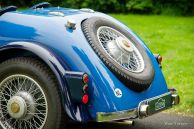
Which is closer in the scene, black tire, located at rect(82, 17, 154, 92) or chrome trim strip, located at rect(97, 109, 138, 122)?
chrome trim strip, located at rect(97, 109, 138, 122)

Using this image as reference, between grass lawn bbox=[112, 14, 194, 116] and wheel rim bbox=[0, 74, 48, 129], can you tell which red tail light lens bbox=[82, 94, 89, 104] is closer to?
wheel rim bbox=[0, 74, 48, 129]

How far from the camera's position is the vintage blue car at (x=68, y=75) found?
477 centimetres

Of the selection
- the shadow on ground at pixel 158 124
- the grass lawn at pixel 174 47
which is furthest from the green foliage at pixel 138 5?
the shadow on ground at pixel 158 124

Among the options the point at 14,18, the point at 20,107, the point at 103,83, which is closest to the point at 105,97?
the point at 103,83

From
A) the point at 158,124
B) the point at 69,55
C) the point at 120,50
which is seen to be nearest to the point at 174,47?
the point at 158,124

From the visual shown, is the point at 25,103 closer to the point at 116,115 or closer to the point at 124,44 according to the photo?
the point at 116,115

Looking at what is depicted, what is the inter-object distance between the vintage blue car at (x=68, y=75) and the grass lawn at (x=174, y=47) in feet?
5.01

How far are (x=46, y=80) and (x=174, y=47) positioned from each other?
618cm

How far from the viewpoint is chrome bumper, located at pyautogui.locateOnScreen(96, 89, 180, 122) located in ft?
15.6

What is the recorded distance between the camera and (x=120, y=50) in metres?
5.23

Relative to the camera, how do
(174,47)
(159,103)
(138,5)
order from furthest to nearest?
1. (138,5)
2. (174,47)
3. (159,103)

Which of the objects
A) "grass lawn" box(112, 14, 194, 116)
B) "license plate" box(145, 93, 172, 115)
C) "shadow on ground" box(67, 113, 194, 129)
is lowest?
"grass lawn" box(112, 14, 194, 116)

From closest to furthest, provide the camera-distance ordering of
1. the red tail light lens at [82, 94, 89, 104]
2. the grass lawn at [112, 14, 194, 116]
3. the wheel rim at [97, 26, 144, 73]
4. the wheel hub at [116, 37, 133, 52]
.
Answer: the red tail light lens at [82, 94, 89, 104], the wheel rim at [97, 26, 144, 73], the wheel hub at [116, 37, 133, 52], the grass lawn at [112, 14, 194, 116]

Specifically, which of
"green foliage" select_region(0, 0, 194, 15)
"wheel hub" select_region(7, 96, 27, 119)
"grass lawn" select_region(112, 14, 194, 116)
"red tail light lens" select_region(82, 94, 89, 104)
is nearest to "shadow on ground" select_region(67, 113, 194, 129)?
"grass lawn" select_region(112, 14, 194, 116)
